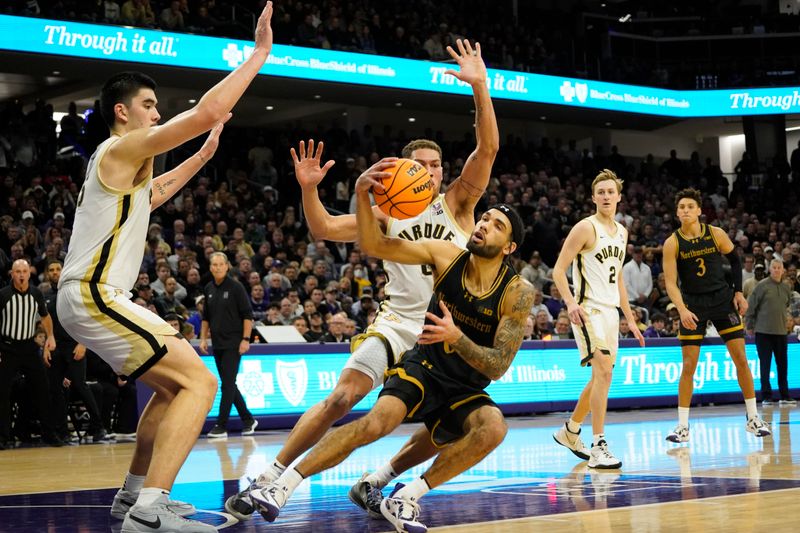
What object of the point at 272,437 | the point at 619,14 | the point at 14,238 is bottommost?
the point at 272,437

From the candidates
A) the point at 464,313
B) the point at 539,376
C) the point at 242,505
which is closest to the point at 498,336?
the point at 464,313

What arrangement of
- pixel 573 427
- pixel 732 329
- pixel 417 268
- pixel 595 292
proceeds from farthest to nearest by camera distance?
1. pixel 732 329
2. pixel 595 292
3. pixel 573 427
4. pixel 417 268

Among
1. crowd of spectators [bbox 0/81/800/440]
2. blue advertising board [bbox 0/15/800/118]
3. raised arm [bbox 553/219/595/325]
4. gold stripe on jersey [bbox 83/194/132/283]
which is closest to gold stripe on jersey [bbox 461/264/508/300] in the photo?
gold stripe on jersey [bbox 83/194/132/283]

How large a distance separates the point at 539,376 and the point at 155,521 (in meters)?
11.6

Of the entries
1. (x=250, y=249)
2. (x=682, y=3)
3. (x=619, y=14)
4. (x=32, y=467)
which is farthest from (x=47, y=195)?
(x=682, y=3)

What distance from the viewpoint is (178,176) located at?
6.32 m

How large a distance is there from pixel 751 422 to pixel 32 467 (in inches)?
279

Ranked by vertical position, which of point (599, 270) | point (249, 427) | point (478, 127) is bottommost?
point (249, 427)

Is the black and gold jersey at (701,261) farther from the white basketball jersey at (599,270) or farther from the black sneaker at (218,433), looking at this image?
the black sneaker at (218,433)

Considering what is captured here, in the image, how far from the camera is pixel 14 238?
17125 mm

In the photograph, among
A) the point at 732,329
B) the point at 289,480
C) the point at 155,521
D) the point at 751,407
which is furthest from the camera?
the point at 732,329

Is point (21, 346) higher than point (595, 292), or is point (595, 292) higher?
point (595, 292)

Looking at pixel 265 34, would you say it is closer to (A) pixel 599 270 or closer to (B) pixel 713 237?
(A) pixel 599 270

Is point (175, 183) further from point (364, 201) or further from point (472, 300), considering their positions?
point (472, 300)
